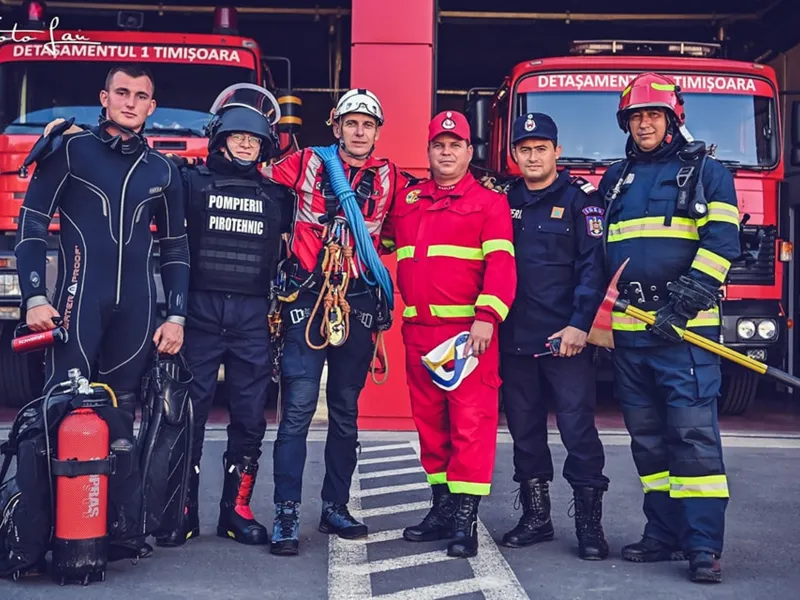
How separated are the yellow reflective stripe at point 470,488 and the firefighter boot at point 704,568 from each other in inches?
36.9

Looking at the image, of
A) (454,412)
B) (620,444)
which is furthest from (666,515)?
(620,444)

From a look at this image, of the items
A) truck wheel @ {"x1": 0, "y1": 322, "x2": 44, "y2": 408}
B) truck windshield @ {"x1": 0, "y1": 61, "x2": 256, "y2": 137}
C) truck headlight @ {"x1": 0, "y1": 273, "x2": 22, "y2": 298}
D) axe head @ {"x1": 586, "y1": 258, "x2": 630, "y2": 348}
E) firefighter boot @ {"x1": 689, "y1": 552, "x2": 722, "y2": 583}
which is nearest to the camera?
firefighter boot @ {"x1": 689, "y1": 552, "x2": 722, "y2": 583}

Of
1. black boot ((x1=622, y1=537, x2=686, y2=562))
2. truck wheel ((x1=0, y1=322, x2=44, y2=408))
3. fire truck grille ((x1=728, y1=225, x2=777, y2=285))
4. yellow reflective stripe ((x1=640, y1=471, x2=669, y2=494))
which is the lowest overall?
black boot ((x1=622, y1=537, x2=686, y2=562))

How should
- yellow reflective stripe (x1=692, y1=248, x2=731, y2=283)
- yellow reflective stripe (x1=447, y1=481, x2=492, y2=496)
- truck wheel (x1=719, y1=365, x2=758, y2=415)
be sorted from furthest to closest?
truck wheel (x1=719, y1=365, x2=758, y2=415) < yellow reflective stripe (x1=447, y1=481, x2=492, y2=496) < yellow reflective stripe (x1=692, y1=248, x2=731, y2=283)

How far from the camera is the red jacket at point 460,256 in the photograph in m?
4.66

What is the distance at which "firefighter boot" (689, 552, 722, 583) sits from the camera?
420 centimetres

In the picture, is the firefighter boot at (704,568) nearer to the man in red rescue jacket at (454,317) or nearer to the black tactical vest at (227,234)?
the man in red rescue jacket at (454,317)

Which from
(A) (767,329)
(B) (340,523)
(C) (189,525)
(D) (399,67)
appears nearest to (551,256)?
(B) (340,523)

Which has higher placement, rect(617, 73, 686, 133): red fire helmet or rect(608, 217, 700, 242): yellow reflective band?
rect(617, 73, 686, 133): red fire helmet

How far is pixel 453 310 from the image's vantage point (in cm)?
475

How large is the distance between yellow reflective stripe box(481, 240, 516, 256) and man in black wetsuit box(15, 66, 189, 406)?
4.57 ft

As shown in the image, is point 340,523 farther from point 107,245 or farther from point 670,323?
point 670,323

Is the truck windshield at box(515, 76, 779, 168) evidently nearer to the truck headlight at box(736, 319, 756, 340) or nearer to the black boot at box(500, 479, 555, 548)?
the truck headlight at box(736, 319, 756, 340)

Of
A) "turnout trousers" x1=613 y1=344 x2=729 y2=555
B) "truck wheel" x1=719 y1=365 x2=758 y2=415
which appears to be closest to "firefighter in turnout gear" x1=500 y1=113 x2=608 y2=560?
"turnout trousers" x1=613 y1=344 x2=729 y2=555
